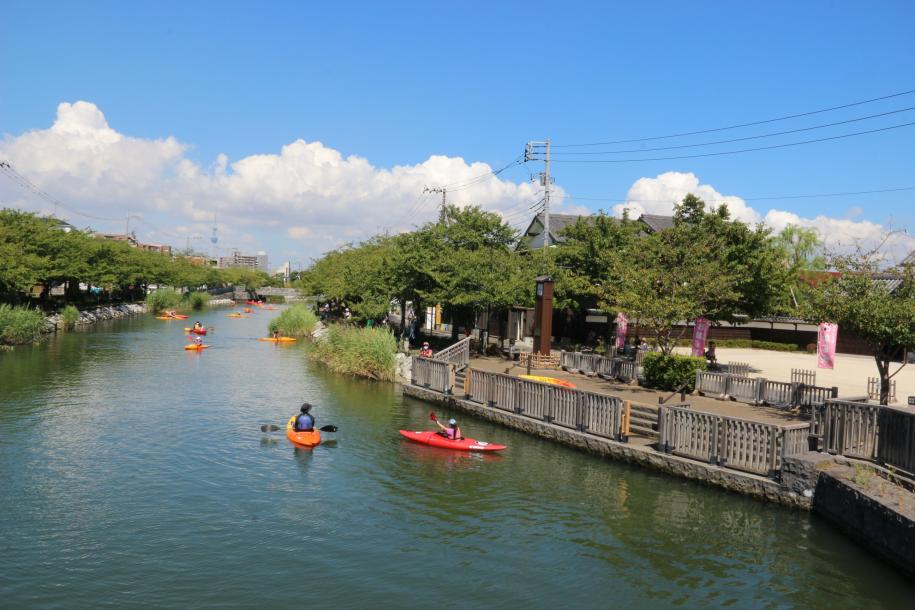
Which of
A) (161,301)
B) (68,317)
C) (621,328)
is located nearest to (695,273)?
(621,328)

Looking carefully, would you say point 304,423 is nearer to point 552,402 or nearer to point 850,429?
point 552,402

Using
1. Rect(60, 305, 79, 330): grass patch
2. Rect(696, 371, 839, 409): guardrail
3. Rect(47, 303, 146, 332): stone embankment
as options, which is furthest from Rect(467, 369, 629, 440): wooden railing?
Rect(60, 305, 79, 330): grass patch

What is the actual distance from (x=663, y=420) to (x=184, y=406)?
17.4 metres

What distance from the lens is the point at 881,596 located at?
37.9 feet

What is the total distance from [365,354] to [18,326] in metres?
22.8

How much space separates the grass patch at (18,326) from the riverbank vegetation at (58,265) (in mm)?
3197

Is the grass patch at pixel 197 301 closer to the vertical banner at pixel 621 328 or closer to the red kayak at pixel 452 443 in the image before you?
the vertical banner at pixel 621 328

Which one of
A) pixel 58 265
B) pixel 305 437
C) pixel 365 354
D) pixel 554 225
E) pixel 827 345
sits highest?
pixel 554 225

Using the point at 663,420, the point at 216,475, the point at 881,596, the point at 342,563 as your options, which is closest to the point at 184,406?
the point at 216,475

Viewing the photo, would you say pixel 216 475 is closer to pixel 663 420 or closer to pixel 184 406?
pixel 184 406

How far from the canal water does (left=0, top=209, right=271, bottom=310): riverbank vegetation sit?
28.4 m

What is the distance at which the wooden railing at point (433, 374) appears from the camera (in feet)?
91.5

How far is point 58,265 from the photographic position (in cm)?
5488

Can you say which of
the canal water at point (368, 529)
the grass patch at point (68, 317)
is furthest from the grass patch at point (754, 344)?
the grass patch at point (68, 317)
